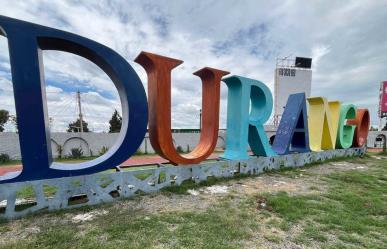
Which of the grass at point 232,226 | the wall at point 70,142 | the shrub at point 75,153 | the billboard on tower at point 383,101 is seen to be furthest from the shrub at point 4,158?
the billboard on tower at point 383,101

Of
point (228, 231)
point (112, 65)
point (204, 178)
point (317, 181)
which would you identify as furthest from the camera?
point (317, 181)

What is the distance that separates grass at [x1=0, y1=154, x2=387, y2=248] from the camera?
2.96 meters

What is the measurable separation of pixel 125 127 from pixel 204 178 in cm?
252

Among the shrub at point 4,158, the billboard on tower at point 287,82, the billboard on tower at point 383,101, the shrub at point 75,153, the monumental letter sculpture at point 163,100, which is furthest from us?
the billboard on tower at point 287,82

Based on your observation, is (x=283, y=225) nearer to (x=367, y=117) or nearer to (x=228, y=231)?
(x=228, y=231)

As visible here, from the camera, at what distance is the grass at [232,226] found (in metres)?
2.96

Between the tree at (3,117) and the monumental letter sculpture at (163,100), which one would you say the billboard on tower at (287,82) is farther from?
the tree at (3,117)

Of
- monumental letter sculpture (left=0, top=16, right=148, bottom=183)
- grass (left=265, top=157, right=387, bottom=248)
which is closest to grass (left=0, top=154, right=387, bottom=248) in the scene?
grass (left=265, top=157, right=387, bottom=248)

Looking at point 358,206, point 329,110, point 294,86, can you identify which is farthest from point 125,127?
point 294,86

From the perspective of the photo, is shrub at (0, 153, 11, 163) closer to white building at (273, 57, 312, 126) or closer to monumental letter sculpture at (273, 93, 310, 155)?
monumental letter sculpture at (273, 93, 310, 155)

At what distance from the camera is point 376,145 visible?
860 inches

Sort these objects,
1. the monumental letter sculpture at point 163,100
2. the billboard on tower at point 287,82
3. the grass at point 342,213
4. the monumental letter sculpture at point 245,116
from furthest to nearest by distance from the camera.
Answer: the billboard on tower at point 287,82
the monumental letter sculpture at point 245,116
the monumental letter sculpture at point 163,100
the grass at point 342,213

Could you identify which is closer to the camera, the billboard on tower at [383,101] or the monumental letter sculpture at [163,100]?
the monumental letter sculpture at [163,100]

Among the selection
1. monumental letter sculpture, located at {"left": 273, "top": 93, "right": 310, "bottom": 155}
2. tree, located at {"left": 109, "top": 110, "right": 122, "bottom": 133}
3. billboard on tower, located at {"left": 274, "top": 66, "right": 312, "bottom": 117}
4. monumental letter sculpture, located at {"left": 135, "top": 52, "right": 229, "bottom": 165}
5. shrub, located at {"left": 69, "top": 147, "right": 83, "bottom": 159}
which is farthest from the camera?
tree, located at {"left": 109, "top": 110, "right": 122, "bottom": 133}
